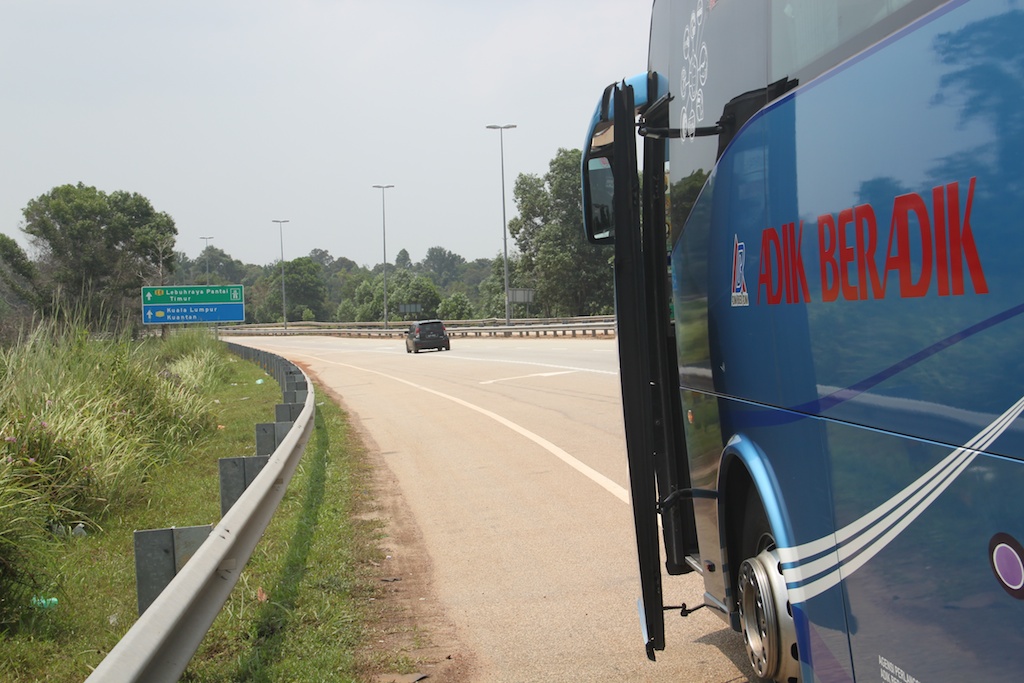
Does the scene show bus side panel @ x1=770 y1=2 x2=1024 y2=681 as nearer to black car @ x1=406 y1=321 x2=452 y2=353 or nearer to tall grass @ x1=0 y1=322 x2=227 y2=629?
tall grass @ x1=0 y1=322 x2=227 y2=629

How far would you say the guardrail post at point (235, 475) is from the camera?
6.39 m

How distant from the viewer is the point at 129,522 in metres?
8.43

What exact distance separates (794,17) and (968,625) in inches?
78.1

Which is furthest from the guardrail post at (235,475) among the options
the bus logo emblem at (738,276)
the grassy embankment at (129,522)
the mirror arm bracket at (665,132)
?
the bus logo emblem at (738,276)

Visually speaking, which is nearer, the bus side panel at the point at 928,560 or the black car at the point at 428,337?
the bus side panel at the point at 928,560

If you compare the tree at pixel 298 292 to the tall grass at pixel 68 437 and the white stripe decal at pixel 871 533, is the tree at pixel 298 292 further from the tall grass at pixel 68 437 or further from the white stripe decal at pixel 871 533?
the white stripe decal at pixel 871 533

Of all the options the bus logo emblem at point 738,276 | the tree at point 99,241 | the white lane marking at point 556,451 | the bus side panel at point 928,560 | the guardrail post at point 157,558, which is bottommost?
the white lane marking at point 556,451

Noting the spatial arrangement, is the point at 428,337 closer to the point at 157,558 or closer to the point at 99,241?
the point at 99,241

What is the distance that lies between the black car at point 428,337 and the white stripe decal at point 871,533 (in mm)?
42939

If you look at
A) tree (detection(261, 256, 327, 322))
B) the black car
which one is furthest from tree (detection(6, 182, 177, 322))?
tree (detection(261, 256, 327, 322))

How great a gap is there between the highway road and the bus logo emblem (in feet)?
6.12

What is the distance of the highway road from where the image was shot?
4.89m

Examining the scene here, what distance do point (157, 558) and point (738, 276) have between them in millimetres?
2744

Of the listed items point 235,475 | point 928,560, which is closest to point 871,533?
point 928,560
